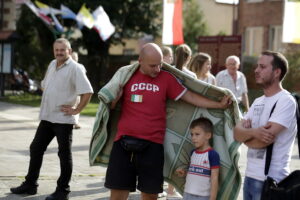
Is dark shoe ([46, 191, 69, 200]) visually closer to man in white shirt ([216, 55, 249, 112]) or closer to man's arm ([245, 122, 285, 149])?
man's arm ([245, 122, 285, 149])

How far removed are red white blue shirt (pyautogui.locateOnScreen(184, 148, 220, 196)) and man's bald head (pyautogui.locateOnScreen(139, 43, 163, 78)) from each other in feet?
2.66

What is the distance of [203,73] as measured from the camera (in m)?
8.77

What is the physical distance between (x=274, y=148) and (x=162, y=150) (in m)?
1.33

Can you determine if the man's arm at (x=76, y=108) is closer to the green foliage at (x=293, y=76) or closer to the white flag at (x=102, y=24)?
the white flag at (x=102, y=24)

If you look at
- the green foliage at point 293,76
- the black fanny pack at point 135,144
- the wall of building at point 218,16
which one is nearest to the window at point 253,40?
the wall of building at point 218,16

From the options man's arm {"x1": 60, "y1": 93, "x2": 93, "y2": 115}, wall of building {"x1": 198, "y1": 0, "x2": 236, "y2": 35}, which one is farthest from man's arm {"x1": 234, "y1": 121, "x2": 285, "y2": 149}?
wall of building {"x1": 198, "y1": 0, "x2": 236, "y2": 35}

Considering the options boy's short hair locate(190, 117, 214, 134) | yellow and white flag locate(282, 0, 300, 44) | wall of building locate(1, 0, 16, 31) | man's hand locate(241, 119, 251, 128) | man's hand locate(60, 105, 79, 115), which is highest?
wall of building locate(1, 0, 16, 31)

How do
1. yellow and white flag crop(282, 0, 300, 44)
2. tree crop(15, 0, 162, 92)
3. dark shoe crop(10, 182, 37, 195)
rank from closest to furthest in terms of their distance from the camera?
1. dark shoe crop(10, 182, 37, 195)
2. yellow and white flag crop(282, 0, 300, 44)
3. tree crop(15, 0, 162, 92)

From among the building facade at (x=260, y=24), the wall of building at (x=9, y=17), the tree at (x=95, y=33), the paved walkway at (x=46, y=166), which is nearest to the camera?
the paved walkway at (x=46, y=166)

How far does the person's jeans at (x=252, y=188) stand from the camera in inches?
181

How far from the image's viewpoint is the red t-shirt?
5.50 m

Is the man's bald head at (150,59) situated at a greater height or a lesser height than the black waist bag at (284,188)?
greater

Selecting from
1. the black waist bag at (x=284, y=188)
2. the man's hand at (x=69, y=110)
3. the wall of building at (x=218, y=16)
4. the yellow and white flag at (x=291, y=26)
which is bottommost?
the black waist bag at (x=284, y=188)

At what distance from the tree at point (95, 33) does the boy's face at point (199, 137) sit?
2686 cm
